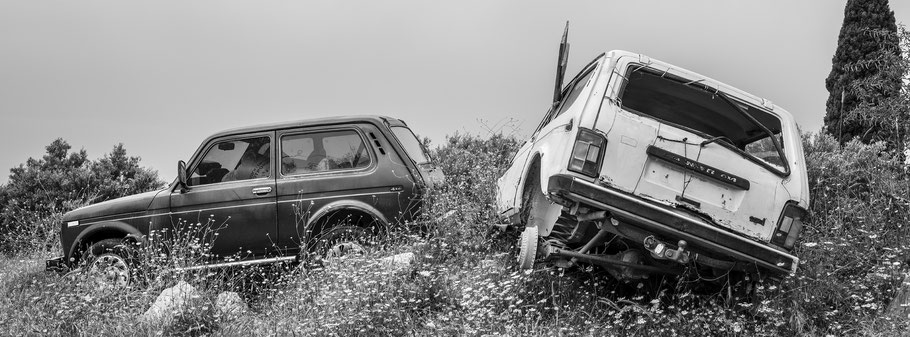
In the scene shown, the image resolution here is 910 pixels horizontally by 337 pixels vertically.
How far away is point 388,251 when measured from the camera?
8.34 meters

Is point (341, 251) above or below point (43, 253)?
above

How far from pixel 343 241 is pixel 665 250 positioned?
3674 millimetres

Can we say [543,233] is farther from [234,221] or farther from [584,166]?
[234,221]

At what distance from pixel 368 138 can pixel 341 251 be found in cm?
120

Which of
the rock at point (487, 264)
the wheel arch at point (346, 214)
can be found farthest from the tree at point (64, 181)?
the rock at point (487, 264)

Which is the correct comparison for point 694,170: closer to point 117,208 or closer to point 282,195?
point 282,195

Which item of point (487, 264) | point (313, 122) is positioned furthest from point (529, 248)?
point (313, 122)

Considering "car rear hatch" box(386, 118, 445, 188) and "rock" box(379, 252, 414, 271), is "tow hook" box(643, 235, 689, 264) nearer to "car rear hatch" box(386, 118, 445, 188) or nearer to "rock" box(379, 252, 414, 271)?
"rock" box(379, 252, 414, 271)

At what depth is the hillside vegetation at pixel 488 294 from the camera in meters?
6.88

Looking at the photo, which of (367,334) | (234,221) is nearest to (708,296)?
(367,334)

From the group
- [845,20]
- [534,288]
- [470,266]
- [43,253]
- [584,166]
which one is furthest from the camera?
[845,20]

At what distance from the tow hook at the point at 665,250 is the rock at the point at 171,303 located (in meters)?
3.94

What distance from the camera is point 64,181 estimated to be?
1845cm

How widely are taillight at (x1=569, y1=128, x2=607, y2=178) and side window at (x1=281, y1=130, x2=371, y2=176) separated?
10.6 ft
